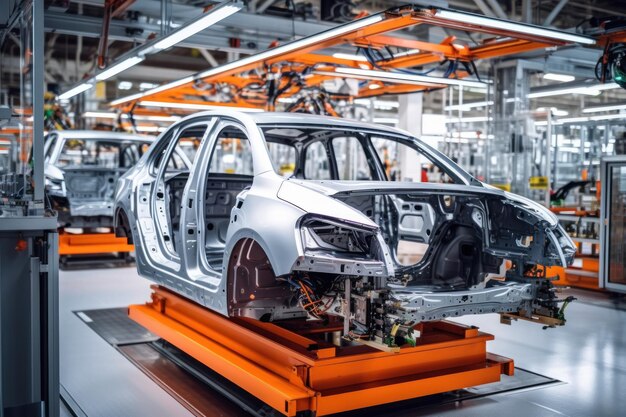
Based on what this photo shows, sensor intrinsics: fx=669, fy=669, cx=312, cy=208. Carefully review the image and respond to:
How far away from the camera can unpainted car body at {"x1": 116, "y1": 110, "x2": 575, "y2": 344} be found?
134 inches

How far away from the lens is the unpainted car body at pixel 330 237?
11.2 ft

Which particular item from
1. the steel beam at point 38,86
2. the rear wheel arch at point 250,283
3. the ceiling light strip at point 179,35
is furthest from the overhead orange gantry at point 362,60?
the steel beam at point 38,86

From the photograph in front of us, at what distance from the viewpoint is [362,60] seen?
8875 mm

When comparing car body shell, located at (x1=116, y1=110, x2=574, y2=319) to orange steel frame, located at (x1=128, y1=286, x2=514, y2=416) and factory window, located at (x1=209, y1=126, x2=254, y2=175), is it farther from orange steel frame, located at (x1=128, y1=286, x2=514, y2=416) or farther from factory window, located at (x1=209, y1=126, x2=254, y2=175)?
factory window, located at (x1=209, y1=126, x2=254, y2=175)

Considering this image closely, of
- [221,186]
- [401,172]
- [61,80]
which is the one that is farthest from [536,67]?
[61,80]

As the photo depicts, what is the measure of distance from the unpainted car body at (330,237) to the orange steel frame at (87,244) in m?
4.20

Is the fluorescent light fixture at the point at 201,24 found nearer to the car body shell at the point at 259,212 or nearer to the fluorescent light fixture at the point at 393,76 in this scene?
the car body shell at the point at 259,212

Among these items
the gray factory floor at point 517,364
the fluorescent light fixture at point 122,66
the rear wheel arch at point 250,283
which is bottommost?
the gray factory floor at point 517,364

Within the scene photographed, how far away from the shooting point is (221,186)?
18.3 ft

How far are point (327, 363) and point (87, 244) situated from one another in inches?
277

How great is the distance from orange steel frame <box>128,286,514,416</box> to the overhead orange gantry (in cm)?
259

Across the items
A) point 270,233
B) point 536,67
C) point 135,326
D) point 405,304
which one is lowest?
point 135,326

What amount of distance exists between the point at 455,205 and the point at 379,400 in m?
1.50

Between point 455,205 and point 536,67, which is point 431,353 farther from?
point 536,67
